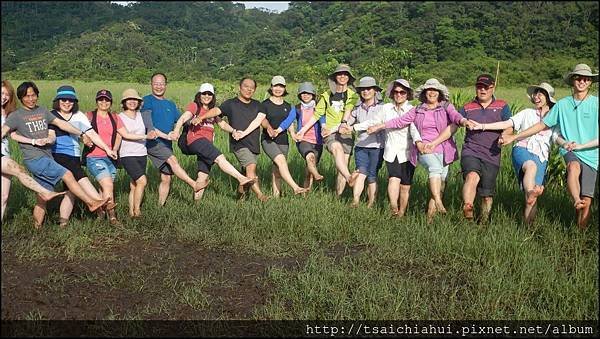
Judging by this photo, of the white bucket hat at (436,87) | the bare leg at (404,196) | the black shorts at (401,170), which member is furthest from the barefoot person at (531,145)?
the bare leg at (404,196)

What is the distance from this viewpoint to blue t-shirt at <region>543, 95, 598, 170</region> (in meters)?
4.82

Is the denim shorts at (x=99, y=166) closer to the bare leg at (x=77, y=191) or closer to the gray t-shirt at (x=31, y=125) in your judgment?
the bare leg at (x=77, y=191)

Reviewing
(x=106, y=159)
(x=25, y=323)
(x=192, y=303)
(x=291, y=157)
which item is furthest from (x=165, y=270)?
(x=291, y=157)

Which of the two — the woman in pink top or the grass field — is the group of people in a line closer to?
the woman in pink top

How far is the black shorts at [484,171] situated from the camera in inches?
217

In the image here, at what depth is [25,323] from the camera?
335 centimetres

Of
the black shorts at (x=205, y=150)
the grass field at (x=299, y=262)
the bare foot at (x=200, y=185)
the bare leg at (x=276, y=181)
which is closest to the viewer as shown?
the grass field at (x=299, y=262)

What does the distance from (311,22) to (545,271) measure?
71.4 metres

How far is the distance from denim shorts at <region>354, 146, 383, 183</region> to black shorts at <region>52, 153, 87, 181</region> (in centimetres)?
329

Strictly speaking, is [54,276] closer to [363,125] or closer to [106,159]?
[106,159]

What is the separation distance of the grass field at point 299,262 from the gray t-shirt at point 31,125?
821 mm

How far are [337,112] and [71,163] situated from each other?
10.8 feet

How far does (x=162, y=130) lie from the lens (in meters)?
6.23

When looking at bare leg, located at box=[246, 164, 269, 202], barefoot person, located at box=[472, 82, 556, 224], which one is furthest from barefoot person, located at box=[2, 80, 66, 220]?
barefoot person, located at box=[472, 82, 556, 224]
